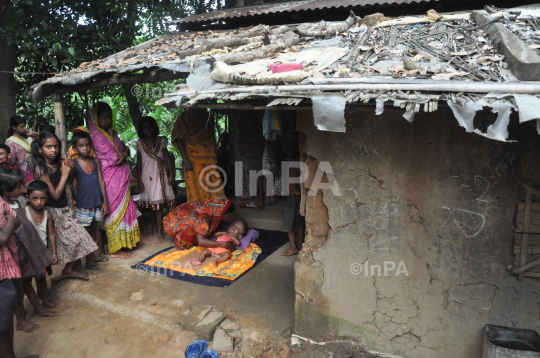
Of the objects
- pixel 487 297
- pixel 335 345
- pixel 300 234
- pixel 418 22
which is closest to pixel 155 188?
pixel 300 234

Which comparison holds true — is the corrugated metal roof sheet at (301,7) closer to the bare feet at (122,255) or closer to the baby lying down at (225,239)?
the baby lying down at (225,239)

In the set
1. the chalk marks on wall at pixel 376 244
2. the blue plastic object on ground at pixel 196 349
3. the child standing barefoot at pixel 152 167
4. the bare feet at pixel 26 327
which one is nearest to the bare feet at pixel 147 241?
the child standing barefoot at pixel 152 167

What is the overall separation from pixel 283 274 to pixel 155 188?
261 centimetres

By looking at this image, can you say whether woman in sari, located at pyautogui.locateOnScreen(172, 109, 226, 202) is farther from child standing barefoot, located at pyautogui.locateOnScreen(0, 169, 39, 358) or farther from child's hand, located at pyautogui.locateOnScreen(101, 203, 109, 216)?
child standing barefoot, located at pyautogui.locateOnScreen(0, 169, 39, 358)

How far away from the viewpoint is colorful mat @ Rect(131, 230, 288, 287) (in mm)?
4883

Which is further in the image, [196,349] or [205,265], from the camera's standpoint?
[205,265]

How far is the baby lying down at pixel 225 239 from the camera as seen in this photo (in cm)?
529

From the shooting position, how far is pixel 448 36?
3621mm

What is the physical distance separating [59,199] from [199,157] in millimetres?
2633

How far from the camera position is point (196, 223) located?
5680mm

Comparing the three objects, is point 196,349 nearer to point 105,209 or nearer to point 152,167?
point 105,209

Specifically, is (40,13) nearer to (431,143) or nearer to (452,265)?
(431,143)

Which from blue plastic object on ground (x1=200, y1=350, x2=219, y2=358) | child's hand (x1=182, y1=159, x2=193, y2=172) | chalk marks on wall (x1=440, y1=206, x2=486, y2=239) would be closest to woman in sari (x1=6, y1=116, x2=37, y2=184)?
child's hand (x1=182, y1=159, x2=193, y2=172)

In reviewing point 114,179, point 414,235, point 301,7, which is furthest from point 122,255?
point 301,7
